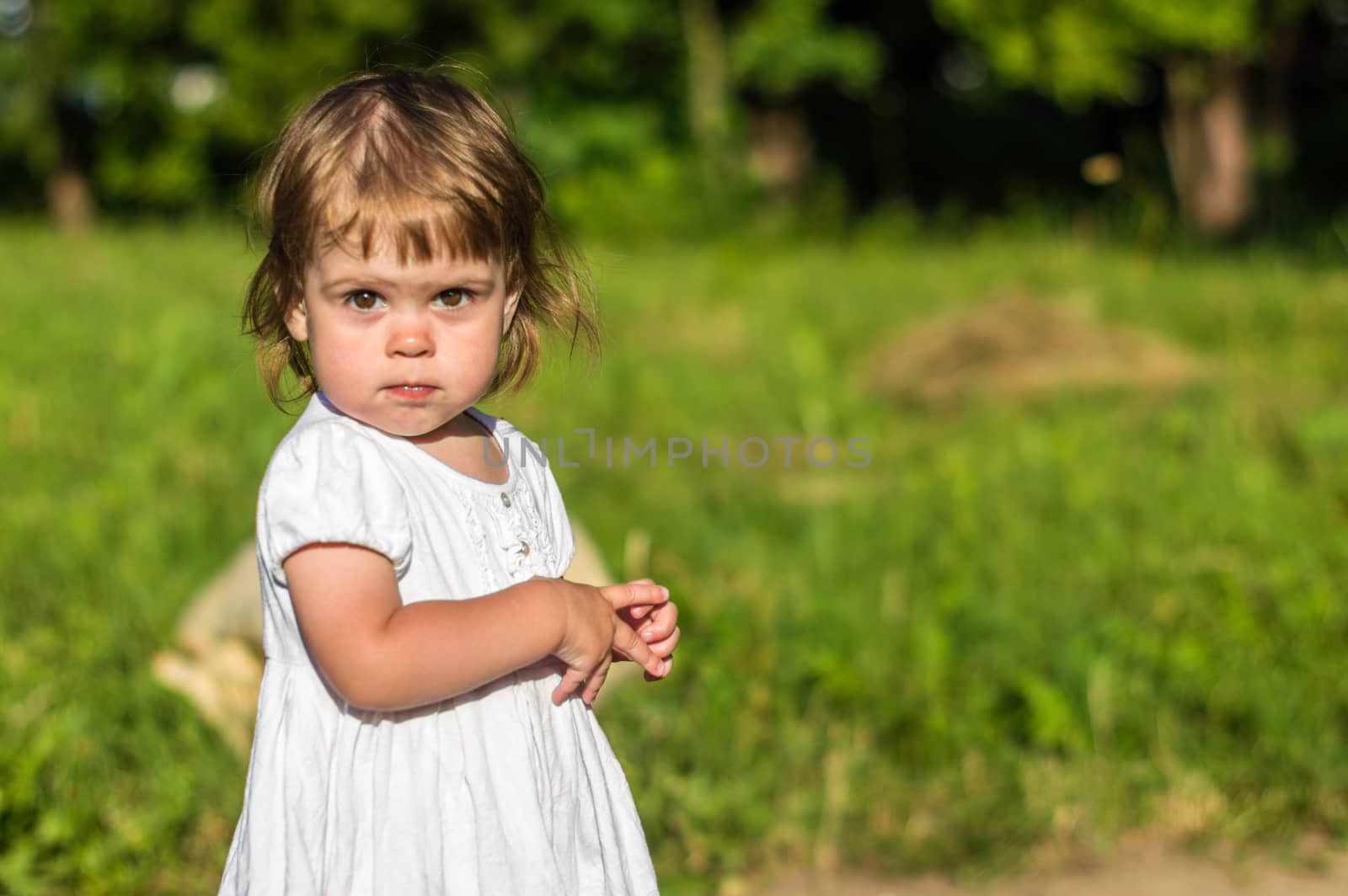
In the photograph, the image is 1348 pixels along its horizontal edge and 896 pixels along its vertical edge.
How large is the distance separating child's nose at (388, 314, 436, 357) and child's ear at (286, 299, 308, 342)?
5.4 inches

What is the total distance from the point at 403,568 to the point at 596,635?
234 mm

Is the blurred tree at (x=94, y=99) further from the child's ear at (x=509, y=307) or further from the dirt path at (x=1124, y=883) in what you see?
the child's ear at (x=509, y=307)

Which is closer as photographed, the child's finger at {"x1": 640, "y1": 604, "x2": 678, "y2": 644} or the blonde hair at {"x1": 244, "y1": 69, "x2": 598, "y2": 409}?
the blonde hair at {"x1": 244, "y1": 69, "x2": 598, "y2": 409}

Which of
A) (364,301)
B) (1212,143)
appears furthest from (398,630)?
(1212,143)

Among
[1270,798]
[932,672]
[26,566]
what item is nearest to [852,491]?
[932,672]

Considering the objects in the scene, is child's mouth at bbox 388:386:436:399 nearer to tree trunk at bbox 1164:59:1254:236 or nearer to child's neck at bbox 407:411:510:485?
child's neck at bbox 407:411:510:485

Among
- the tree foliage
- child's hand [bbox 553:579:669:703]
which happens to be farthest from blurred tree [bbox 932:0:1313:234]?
child's hand [bbox 553:579:669:703]

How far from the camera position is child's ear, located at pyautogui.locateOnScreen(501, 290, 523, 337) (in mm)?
1649

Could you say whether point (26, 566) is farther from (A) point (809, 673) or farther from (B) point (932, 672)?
(B) point (932, 672)

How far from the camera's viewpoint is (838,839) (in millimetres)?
3141

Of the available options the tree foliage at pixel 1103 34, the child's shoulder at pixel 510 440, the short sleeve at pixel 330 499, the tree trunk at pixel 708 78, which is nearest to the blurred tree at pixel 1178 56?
the tree foliage at pixel 1103 34

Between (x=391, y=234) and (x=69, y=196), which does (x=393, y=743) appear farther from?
(x=69, y=196)

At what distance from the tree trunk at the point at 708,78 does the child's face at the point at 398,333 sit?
1459cm

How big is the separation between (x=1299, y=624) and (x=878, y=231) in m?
9.44
